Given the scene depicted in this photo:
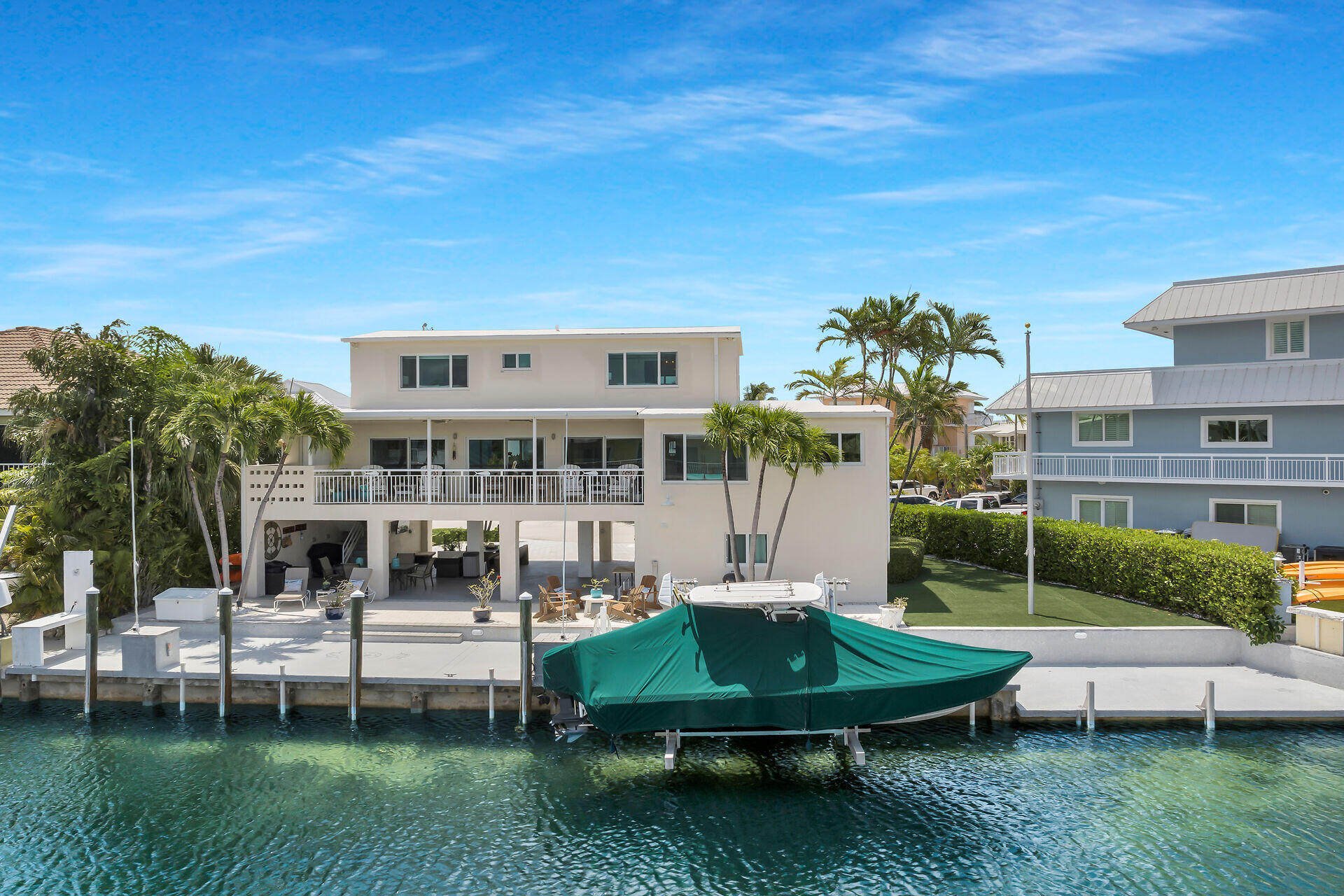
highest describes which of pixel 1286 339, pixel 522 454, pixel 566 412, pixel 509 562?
pixel 1286 339

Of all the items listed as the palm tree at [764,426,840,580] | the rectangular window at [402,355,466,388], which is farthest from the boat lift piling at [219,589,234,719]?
the palm tree at [764,426,840,580]

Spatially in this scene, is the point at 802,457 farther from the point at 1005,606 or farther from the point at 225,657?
the point at 225,657

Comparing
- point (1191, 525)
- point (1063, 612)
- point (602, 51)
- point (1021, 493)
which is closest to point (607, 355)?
point (602, 51)

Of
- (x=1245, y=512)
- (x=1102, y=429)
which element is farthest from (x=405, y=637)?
(x=1245, y=512)

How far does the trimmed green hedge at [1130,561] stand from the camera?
→ 59.9 ft

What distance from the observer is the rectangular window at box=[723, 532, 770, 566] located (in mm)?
23094

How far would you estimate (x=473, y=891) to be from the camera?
11305 mm

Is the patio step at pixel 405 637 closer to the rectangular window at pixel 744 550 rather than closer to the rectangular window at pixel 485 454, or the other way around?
the rectangular window at pixel 485 454

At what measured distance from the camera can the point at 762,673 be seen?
1466 centimetres

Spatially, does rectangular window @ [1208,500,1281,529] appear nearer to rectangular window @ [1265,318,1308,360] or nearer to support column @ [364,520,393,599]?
rectangular window @ [1265,318,1308,360]

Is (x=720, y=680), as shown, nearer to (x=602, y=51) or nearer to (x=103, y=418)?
(x=602, y=51)

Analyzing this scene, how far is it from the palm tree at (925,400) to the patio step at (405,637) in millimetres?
17455

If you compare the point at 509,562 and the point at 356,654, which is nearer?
the point at 356,654

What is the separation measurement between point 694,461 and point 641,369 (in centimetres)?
427
